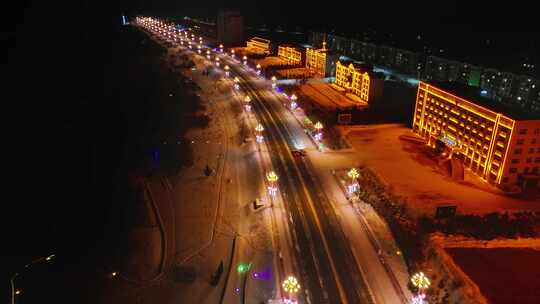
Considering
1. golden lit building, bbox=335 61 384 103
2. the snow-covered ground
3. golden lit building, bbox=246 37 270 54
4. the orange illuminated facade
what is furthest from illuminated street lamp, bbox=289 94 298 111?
golden lit building, bbox=246 37 270 54

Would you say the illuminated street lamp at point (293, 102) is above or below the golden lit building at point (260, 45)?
below

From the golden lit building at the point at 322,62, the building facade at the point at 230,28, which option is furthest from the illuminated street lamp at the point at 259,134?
the building facade at the point at 230,28

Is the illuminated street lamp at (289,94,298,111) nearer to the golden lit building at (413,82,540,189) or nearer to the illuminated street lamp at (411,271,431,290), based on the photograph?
the golden lit building at (413,82,540,189)

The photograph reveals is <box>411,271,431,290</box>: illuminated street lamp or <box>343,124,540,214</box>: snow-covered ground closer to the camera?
<box>411,271,431,290</box>: illuminated street lamp

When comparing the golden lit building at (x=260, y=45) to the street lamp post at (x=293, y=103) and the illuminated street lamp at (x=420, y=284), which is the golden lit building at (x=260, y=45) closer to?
the street lamp post at (x=293, y=103)

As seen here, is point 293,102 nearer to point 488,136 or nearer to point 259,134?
point 259,134

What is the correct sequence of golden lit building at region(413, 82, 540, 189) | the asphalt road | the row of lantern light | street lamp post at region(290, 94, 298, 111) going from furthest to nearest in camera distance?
street lamp post at region(290, 94, 298, 111) → golden lit building at region(413, 82, 540, 189) → the asphalt road → the row of lantern light

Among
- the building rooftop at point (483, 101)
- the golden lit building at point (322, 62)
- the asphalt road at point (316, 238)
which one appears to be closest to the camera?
the asphalt road at point (316, 238)
